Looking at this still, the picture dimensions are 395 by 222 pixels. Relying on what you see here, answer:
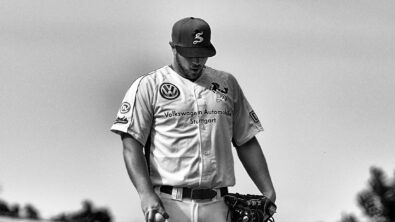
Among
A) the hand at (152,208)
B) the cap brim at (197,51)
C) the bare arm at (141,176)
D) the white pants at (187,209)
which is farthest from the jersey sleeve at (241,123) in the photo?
the hand at (152,208)

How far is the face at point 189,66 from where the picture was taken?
36.3 feet

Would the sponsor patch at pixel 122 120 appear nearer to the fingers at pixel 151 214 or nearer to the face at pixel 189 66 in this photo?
the face at pixel 189 66

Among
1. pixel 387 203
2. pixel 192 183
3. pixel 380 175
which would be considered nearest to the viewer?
pixel 192 183

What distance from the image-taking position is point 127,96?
1111cm

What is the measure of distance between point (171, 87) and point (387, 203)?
11225mm

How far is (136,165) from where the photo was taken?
35.7 ft

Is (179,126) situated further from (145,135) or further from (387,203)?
(387,203)

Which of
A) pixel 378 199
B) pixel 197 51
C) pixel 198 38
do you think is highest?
pixel 198 38

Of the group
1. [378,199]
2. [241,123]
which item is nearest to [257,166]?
[241,123]

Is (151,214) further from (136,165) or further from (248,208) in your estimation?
(248,208)

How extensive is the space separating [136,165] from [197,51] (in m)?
1.00

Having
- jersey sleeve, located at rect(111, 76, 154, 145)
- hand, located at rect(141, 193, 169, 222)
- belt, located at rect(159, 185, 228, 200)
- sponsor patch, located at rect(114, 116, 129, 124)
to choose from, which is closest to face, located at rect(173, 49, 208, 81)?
jersey sleeve, located at rect(111, 76, 154, 145)

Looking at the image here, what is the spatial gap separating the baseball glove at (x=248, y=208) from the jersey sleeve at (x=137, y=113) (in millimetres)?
881

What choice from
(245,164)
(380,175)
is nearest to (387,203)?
A: (380,175)
